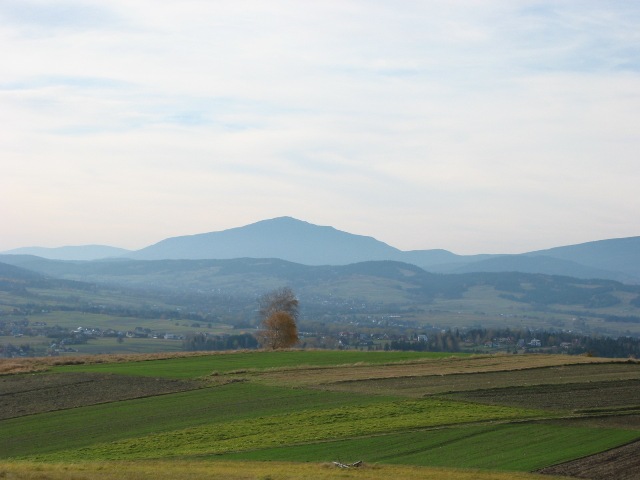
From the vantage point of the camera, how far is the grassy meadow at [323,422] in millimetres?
30469

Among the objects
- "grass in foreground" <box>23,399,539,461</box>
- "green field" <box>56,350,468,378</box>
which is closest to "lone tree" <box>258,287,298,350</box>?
"green field" <box>56,350,468,378</box>

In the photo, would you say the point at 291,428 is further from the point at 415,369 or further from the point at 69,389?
the point at 415,369

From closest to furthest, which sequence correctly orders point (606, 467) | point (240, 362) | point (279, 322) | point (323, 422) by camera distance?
point (606, 467) → point (323, 422) → point (240, 362) → point (279, 322)

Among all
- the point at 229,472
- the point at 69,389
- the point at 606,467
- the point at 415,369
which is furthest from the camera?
the point at 415,369

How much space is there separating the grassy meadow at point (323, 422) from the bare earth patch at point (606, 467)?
2.20 feet

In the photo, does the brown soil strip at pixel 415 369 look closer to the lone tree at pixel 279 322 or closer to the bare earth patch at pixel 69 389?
the bare earth patch at pixel 69 389

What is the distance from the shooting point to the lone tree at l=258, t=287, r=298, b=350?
9562 centimetres

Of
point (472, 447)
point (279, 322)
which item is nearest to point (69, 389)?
point (472, 447)

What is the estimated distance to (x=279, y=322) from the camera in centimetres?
9544

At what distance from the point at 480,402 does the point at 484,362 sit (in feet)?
78.2

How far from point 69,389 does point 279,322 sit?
143 ft

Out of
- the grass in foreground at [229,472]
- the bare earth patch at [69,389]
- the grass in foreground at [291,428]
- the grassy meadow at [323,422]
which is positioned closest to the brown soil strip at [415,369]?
the grassy meadow at [323,422]

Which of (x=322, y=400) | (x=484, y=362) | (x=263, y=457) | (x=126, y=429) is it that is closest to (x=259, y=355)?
(x=484, y=362)

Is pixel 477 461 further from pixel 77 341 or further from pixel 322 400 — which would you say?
pixel 77 341
